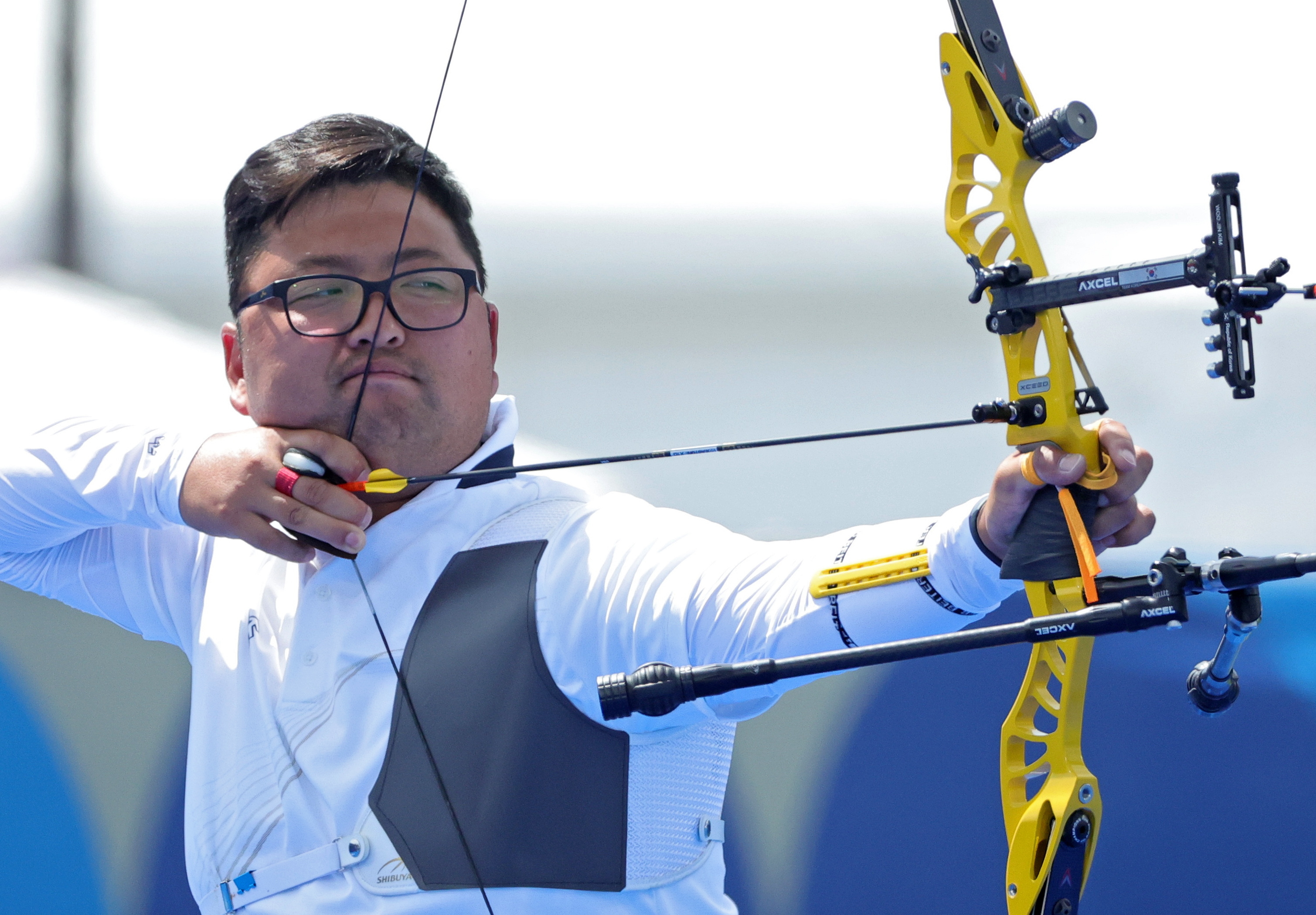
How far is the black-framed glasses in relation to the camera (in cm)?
146

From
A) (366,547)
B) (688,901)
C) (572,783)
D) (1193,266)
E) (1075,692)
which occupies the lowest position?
(688,901)

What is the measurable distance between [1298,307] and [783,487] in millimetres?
997

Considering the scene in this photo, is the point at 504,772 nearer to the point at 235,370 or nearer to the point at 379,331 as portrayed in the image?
the point at 379,331

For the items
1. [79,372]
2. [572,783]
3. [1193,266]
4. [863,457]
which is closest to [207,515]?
[572,783]

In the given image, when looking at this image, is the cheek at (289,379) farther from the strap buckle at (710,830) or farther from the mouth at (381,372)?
the strap buckle at (710,830)

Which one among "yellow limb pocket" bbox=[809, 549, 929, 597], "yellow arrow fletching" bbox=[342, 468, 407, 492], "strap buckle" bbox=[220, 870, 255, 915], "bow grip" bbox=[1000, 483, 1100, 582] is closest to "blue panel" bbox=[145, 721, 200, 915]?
"strap buckle" bbox=[220, 870, 255, 915]

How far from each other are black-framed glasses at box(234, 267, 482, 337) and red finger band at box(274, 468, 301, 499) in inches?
8.0

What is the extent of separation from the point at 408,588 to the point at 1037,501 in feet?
2.58

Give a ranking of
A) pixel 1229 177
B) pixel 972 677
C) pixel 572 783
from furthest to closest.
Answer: pixel 972 677 < pixel 572 783 < pixel 1229 177

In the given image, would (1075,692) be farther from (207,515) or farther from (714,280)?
(714,280)

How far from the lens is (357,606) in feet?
4.65

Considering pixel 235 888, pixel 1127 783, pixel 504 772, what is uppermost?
pixel 504 772

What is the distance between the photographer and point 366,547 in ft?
4.75

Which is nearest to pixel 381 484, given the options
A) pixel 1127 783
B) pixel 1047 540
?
pixel 1047 540
